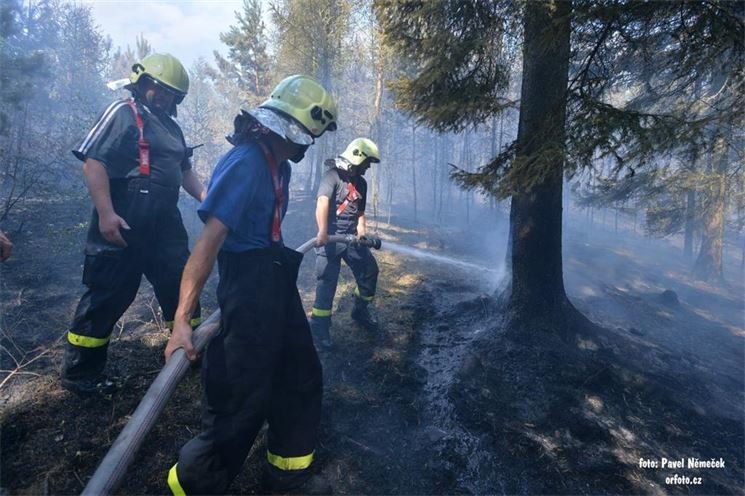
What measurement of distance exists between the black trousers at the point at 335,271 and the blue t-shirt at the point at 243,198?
8.78 feet

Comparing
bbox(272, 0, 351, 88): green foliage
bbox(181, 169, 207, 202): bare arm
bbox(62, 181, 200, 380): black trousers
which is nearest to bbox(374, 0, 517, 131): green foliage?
bbox(181, 169, 207, 202): bare arm

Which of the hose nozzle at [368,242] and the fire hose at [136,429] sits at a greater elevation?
the hose nozzle at [368,242]

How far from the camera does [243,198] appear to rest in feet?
6.96

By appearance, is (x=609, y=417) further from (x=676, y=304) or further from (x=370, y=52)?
(x=370, y=52)

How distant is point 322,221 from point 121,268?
217 centimetres

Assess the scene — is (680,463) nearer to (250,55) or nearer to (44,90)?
(250,55)

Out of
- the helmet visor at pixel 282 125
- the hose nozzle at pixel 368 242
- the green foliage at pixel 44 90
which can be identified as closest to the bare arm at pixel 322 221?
the hose nozzle at pixel 368 242

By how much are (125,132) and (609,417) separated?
515cm

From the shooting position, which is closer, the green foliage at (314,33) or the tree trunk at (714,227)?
the tree trunk at (714,227)

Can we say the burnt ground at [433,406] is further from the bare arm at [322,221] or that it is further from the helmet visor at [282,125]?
the helmet visor at [282,125]

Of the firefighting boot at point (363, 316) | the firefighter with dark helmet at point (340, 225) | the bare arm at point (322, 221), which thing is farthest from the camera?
the firefighting boot at point (363, 316)

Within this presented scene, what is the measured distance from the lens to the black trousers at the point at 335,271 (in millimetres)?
4949

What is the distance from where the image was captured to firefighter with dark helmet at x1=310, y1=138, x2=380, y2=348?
4.89m

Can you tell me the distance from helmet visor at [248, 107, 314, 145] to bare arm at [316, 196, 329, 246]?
228cm
